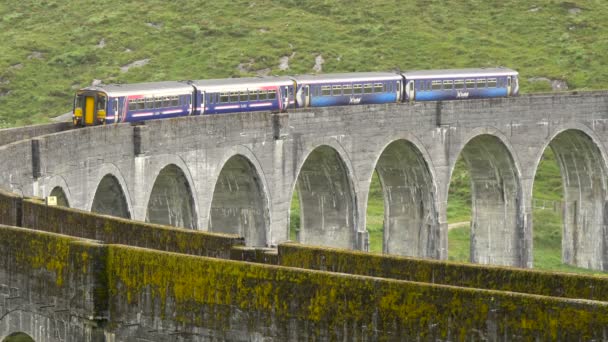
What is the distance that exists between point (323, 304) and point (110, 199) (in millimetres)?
28812

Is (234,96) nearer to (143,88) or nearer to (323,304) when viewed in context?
(143,88)

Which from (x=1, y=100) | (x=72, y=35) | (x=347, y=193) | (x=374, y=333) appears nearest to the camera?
(x=374, y=333)

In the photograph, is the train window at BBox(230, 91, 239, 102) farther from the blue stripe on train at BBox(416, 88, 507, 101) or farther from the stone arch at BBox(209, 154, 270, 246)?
the blue stripe on train at BBox(416, 88, 507, 101)

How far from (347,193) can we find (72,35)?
49230mm

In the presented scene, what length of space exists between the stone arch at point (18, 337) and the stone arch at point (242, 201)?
28.0m

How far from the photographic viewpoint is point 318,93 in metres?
61.6

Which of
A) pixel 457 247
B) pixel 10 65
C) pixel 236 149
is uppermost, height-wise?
pixel 10 65

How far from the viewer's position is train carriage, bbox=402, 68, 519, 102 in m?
65.6

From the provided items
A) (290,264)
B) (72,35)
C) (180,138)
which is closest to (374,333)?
(290,264)

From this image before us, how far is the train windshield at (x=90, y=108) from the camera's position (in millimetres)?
49844

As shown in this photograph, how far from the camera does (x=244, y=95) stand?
2253 inches

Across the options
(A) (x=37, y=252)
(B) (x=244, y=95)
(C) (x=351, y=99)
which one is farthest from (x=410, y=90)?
(A) (x=37, y=252)

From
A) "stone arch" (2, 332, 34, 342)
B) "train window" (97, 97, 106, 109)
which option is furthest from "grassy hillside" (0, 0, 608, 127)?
"stone arch" (2, 332, 34, 342)

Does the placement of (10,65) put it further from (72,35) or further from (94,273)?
(94,273)
